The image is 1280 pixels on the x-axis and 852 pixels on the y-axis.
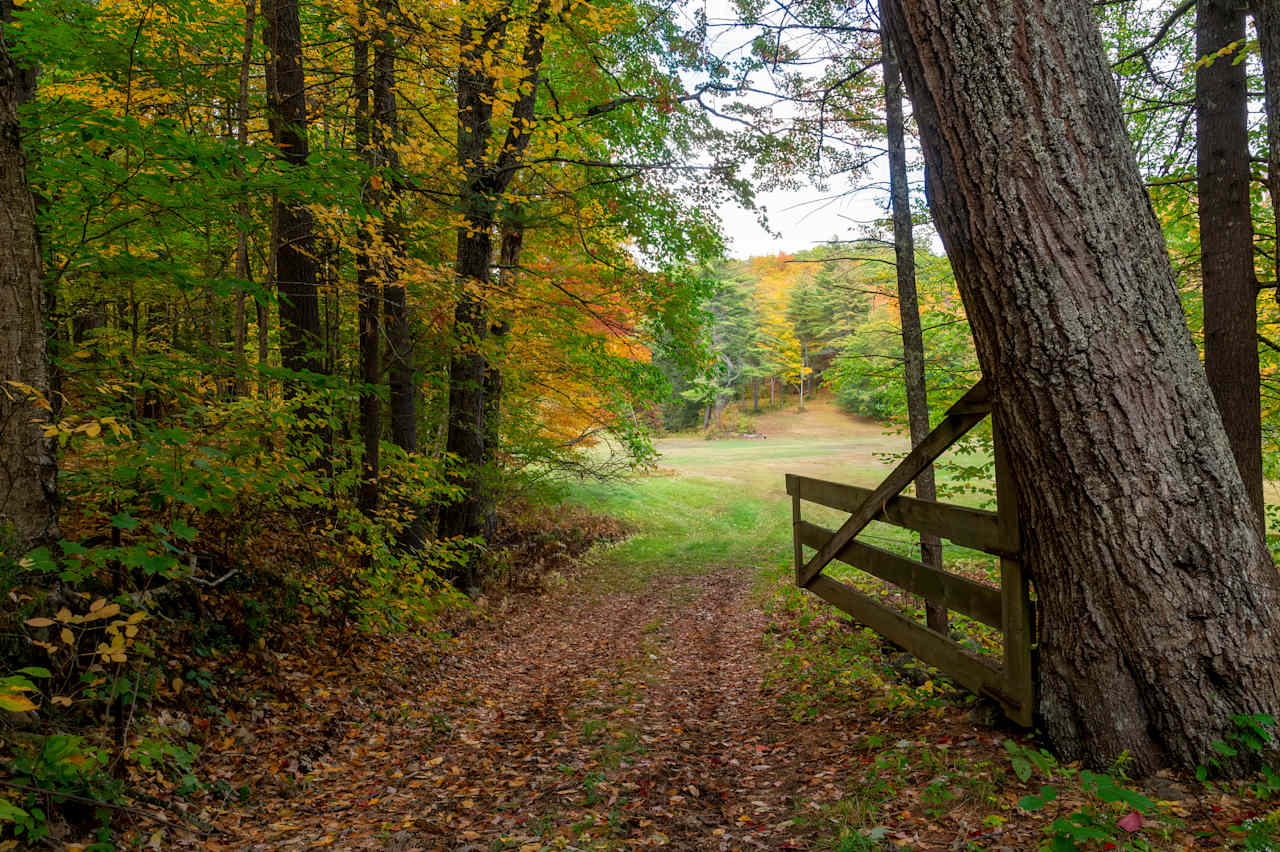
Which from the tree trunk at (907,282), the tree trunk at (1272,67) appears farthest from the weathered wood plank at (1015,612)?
the tree trunk at (907,282)

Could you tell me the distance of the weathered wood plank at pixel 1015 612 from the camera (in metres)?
3.42

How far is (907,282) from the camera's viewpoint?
21.6 feet

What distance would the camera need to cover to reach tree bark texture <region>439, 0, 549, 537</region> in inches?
321

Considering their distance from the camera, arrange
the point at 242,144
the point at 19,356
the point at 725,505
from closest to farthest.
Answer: the point at 19,356
the point at 242,144
the point at 725,505

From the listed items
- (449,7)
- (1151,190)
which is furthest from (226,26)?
(1151,190)

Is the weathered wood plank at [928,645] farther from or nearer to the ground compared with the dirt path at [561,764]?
farther from the ground

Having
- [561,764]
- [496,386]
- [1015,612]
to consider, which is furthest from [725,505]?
[1015,612]

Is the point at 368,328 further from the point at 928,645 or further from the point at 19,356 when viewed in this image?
the point at 928,645

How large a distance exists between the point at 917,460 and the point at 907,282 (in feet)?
9.97

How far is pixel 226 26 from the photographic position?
6.45m

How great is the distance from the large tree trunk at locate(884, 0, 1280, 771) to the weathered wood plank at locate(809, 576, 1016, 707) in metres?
0.63

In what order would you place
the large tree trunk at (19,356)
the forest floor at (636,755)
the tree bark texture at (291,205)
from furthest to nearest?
the tree bark texture at (291,205) < the large tree trunk at (19,356) < the forest floor at (636,755)

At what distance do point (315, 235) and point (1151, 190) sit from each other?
33.8 ft

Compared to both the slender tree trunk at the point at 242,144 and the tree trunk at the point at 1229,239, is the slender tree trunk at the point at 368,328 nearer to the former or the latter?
the slender tree trunk at the point at 242,144
